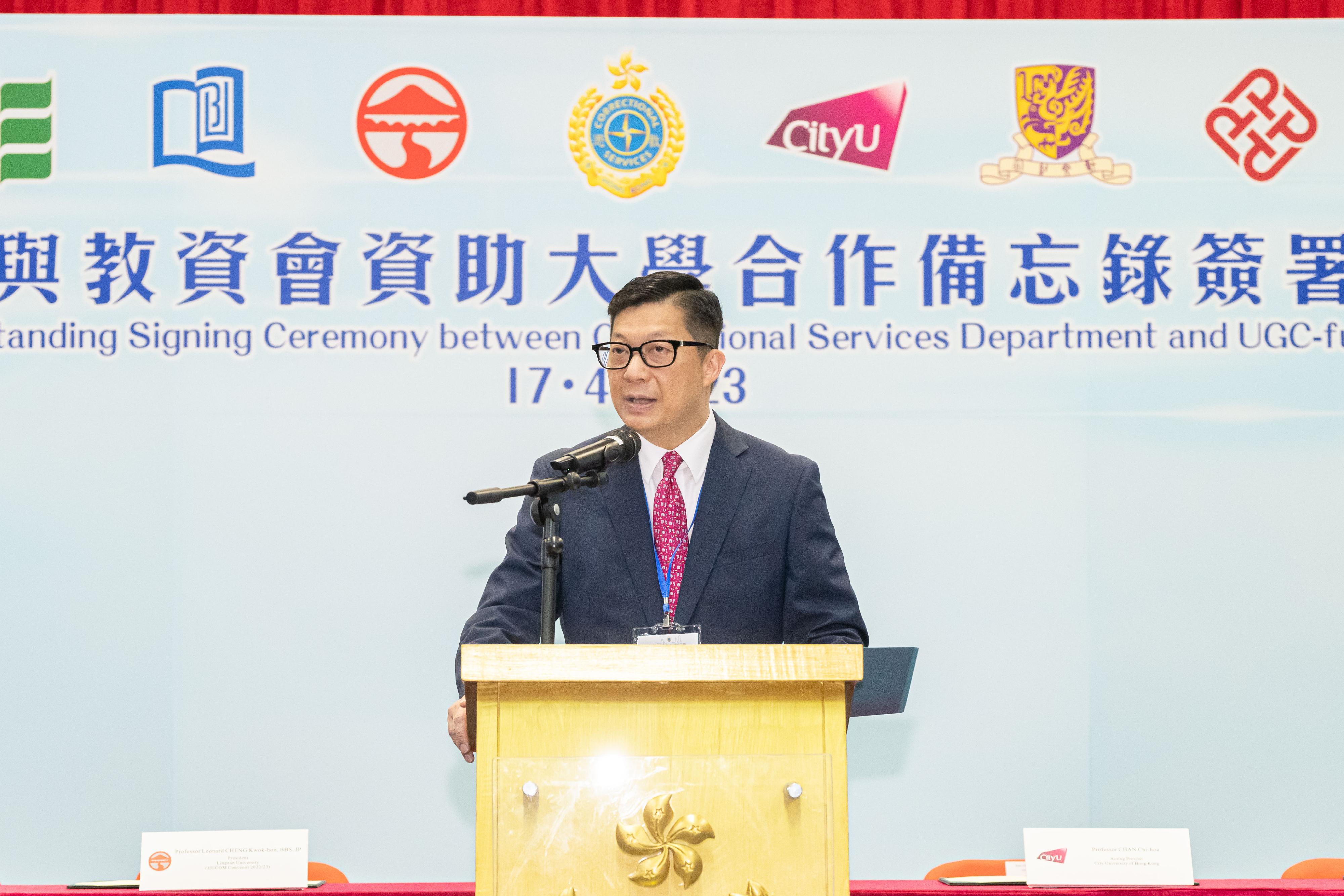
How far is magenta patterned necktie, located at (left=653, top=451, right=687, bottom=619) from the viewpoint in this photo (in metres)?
2.45

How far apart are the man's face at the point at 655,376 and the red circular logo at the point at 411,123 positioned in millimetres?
1339

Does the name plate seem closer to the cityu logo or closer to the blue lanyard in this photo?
the blue lanyard

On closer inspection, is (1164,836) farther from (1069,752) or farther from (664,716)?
(664,716)

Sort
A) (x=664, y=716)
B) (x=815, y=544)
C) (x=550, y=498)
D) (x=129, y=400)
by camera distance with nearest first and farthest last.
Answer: (x=664, y=716), (x=550, y=498), (x=815, y=544), (x=129, y=400)

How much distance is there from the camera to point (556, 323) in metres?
3.54

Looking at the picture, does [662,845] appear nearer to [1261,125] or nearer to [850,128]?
[850,128]

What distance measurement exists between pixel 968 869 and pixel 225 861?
5.81 feet

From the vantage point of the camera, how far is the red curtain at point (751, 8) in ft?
11.7

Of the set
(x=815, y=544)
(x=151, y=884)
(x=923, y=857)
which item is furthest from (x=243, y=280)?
(x=923, y=857)

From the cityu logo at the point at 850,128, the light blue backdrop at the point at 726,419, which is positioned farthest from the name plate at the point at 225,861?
the cityu logo at the point at 850,128

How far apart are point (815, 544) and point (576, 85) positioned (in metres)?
1.73

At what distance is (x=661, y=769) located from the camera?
139 centimetres

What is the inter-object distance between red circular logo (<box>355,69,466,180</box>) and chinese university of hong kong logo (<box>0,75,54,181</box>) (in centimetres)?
87

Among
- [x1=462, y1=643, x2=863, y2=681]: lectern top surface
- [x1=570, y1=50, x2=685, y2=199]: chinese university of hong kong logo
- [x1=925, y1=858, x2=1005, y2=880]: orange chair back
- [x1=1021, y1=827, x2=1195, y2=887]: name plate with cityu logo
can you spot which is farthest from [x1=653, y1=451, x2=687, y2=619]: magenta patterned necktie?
[x1=570, y1=50, x2=685, y2=199]: chinese university of hong kong logo
